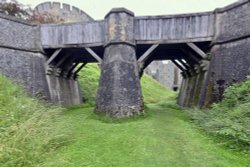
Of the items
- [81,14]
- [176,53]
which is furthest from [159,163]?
[81,14]

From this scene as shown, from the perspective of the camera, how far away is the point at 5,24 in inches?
491

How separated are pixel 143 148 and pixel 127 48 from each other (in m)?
6.74

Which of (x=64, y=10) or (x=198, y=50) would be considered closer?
(x=198, y=50)

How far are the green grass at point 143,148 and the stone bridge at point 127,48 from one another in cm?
246

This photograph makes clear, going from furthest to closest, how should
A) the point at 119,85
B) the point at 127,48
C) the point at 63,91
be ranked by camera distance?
the point at 63,91
the point at 127,48
the point at 119,85

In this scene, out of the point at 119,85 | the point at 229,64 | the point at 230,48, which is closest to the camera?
the point at 119,85

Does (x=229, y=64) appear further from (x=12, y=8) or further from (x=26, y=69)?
(x=12, y=8)

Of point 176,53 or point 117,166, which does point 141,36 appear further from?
point 117,166

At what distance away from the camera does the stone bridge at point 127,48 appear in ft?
36.2

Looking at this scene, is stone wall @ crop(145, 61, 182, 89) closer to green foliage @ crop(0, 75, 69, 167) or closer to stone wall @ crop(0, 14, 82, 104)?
stone wall @ crop(0, 14, 82, 104)

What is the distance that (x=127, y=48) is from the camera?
1198 cm

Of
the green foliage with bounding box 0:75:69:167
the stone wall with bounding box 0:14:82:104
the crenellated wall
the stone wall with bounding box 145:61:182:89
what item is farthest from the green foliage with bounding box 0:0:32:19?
the stone wall with bounding box 145:61:182:89

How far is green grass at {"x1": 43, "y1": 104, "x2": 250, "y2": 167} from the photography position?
5.35 meters

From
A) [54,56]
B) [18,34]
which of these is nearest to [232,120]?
[54,56]
